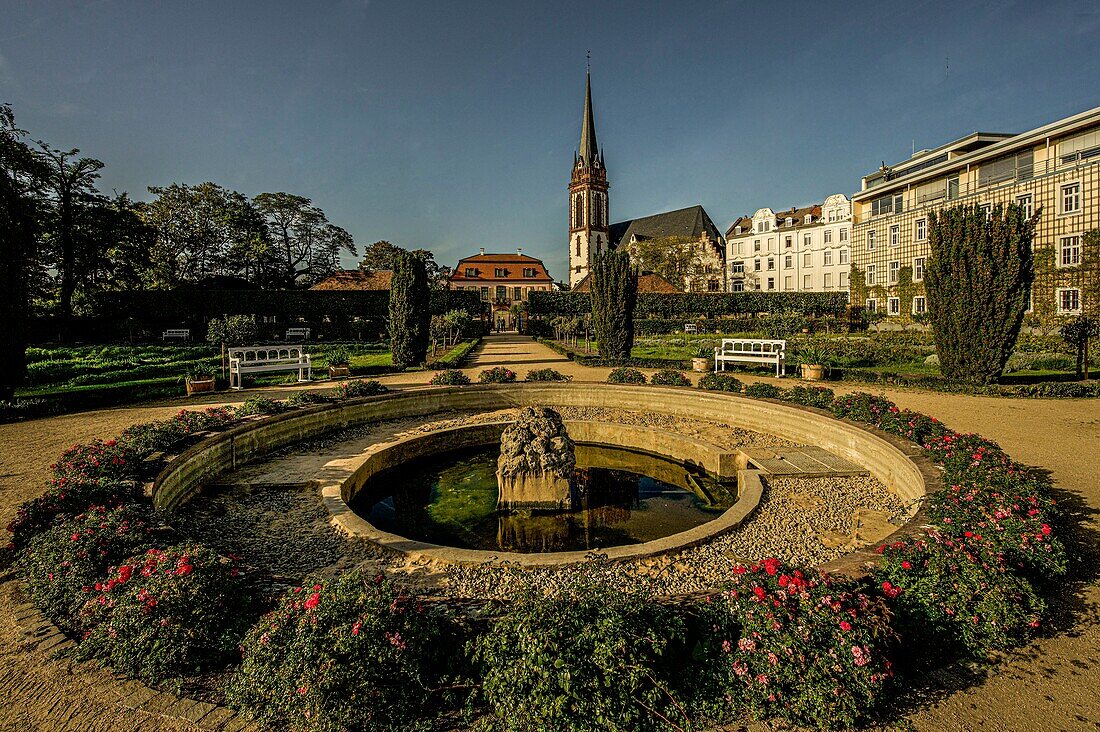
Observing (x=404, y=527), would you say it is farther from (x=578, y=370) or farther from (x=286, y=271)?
(x=286, y=271)

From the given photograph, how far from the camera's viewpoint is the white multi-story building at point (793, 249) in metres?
50.0

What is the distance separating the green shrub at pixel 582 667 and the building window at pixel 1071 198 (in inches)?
1442

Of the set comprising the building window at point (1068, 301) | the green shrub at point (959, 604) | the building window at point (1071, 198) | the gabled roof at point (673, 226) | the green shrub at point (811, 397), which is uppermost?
the gabled roof at point (673, 226)

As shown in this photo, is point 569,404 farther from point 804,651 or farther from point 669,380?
point 804,651

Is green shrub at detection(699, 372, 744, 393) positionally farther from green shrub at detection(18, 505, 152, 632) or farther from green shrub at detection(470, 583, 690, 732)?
Answer: green shrub at detection(18, 505, 152, 632)

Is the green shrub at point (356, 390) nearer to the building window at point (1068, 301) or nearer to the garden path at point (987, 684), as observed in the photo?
the garden path at point (987, 684)

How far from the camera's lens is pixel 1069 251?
26344 millimetres

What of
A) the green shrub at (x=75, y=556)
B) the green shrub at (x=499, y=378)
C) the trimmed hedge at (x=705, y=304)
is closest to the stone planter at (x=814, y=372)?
the green shrub at (x=499, y=378)

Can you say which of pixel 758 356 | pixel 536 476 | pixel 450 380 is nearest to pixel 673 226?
pixel 758 356

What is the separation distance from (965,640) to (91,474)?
7.43 metres

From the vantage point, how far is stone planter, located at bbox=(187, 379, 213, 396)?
12206 millimetres

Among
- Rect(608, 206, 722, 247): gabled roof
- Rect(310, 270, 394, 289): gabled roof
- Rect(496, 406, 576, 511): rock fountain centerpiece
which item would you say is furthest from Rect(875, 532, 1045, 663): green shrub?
Rect(608, 206, 722, 247): gabled roof

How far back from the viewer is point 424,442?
29.1ft

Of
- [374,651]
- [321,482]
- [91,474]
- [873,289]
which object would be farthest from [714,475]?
[873,289]
